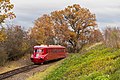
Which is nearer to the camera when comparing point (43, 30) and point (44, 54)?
point (44, 54)

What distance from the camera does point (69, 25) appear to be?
242 feet

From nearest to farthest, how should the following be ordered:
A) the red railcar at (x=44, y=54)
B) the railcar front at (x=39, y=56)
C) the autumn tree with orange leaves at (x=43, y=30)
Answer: the railcar front at (x=39, y=56) → the red railcar at (x=44, y=54) → the autumn tree with orange leaves at (x=43, y=30)

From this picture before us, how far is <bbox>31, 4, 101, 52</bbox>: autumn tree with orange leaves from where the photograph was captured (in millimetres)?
70312

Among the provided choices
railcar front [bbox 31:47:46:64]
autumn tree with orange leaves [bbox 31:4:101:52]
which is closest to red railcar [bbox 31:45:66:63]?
railcar front [bbox 31:47:46:64]

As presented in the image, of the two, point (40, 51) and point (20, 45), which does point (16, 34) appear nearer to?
point (20, 45)

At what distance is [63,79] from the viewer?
1515 centimetres

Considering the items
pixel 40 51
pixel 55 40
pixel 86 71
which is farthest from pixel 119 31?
pixel 55 40

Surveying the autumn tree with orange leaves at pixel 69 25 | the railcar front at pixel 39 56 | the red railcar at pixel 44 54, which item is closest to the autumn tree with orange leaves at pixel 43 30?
the autumn tree with orange leaves at pixel 69 25

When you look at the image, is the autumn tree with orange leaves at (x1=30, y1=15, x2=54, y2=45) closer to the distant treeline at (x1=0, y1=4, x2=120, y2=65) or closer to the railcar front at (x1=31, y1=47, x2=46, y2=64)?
the distant treeline at (x1=0, y1=4, x2=120, y2=65)

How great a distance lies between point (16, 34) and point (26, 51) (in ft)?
12.7

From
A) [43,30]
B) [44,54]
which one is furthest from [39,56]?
[43,30]

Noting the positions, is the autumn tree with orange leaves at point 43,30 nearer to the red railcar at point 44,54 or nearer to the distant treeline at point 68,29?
the distant treeline at point 68,29

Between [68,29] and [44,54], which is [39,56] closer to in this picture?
[44,54]

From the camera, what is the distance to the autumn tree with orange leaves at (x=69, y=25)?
70.3 meters
